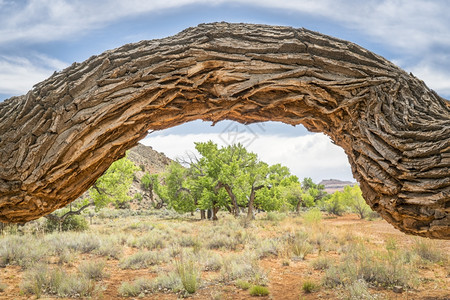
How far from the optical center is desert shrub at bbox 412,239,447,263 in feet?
29.1

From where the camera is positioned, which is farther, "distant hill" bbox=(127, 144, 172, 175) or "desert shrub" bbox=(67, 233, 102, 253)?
"distant hill" bbox=(127, 144, 172, 175)

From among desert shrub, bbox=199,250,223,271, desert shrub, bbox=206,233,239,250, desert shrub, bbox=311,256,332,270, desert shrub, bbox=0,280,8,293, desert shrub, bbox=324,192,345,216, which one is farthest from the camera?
desert shrub, bbox=324,192,345,216

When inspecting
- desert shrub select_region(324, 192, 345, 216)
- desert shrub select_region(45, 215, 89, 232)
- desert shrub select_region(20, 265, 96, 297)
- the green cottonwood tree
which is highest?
the green cottonwood tree

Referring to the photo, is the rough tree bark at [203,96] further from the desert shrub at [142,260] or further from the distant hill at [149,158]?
the distant hill at [149,158]

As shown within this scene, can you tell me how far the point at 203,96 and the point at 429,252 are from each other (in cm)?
912

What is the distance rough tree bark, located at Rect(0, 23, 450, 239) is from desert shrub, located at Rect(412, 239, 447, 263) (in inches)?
291

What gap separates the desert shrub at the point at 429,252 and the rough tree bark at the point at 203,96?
7.39 m

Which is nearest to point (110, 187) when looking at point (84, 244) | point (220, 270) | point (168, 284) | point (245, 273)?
point (84, 244)

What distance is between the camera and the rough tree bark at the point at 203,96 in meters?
3.21

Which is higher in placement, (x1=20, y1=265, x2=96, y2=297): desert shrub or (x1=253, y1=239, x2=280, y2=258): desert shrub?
(x1=20, y1=265, x2=96, y2=297): desert shrub

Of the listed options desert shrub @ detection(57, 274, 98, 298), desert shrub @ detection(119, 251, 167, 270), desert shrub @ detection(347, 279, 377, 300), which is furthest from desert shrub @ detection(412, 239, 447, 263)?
desert shrub @ detection(57, 274, 98, 298)

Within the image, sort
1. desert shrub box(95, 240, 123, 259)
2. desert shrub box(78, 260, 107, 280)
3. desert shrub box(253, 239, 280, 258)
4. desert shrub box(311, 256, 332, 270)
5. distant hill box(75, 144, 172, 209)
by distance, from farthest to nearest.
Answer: distant hill box(75, 144, 172, 209), desert shrub box(95, 240, 123, 259), desert shrub box(253, 239, 280, 258), desert shrub box(311, 256, 332, 270), desert shrub box(78, 260, 107, 280)

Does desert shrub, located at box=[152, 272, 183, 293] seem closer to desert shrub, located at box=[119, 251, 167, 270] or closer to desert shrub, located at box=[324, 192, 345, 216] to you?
desert shrub, located at box=[119, 251, 167, 270]

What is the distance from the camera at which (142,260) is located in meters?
9.29
